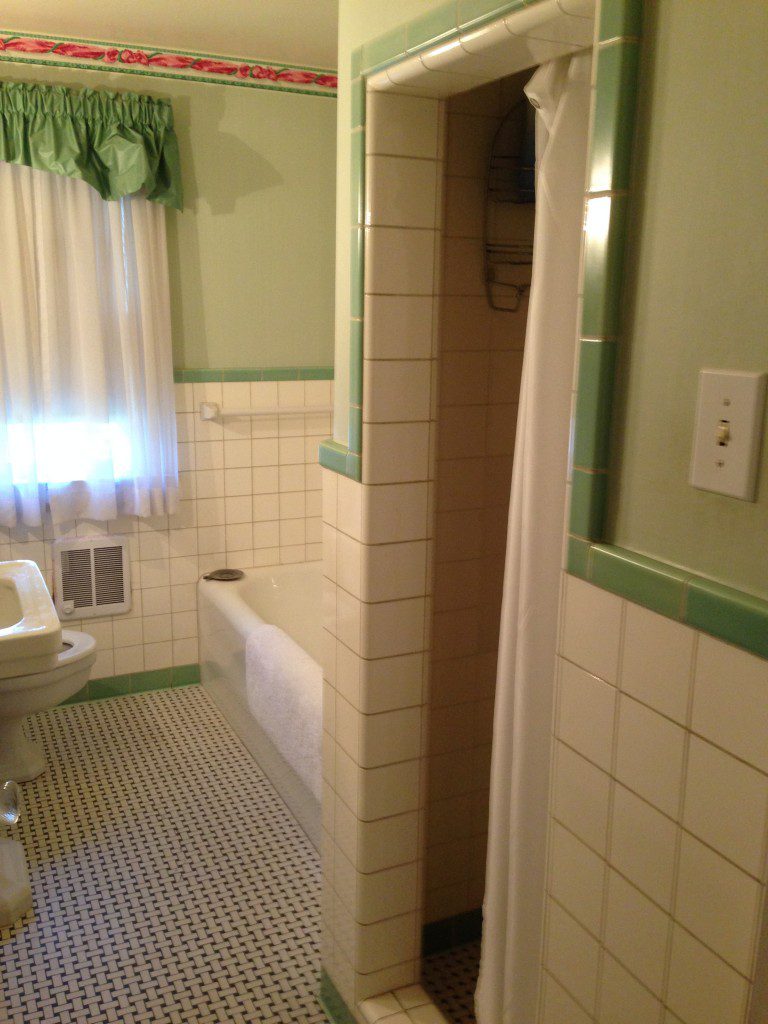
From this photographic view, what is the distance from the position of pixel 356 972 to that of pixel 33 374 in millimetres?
2375

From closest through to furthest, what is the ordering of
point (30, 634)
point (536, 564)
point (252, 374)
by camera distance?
point (536, 564) → point (30, 634) → point (252, 374)

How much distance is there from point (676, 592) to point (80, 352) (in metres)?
2.89

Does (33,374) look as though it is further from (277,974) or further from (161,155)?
(277,974)

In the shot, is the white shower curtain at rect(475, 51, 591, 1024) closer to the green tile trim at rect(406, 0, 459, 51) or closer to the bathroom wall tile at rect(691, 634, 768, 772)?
the green tile trim at rect(406, 0, 459, 51)

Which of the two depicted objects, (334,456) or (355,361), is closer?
(355,361)

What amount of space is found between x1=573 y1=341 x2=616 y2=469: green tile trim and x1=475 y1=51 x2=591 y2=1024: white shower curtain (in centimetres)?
37

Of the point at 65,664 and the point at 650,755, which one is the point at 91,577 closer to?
the point at 65,664

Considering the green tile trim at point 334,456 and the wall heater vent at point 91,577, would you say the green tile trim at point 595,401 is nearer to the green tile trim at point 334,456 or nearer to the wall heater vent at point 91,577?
the green tile trim at point 334,456

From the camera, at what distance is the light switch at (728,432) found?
0.88 meters

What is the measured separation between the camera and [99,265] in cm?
338

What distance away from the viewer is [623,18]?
3.21 ft

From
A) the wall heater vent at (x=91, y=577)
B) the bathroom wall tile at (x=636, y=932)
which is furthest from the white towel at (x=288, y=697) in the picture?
the bathroom wall tile at (x=636, y=932)

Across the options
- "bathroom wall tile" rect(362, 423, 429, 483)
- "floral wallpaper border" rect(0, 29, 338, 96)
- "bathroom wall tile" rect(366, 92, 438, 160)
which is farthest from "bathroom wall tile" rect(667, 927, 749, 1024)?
"floral wallpaper border" rect(0, 29, 338, 96)

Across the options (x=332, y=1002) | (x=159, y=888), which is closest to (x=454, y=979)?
(x=332, y=1002)
